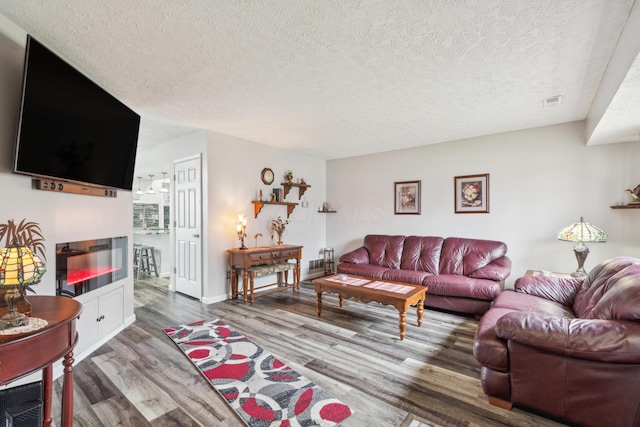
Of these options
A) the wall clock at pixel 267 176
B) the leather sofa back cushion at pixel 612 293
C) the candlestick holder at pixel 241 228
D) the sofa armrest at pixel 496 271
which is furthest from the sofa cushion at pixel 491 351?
the wall clock at pixel 267 176

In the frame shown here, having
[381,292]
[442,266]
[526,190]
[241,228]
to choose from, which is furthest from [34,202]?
[526,190]

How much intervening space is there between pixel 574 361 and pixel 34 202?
3636 millimetres

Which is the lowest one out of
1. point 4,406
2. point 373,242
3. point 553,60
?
point 4,406

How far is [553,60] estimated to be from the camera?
2270 mm

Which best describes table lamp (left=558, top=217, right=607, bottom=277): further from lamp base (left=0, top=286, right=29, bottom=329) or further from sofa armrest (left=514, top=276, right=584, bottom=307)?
lamp base (left=0, top=286, right=29, bottom=329)

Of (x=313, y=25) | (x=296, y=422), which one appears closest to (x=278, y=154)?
(x=313, y=25)

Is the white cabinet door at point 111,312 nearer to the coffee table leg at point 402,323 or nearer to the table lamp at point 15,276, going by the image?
the table lamp at point 15,276

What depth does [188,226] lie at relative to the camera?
4.50 m

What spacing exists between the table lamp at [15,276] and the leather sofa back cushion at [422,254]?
14.1ft

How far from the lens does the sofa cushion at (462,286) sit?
3541 mm

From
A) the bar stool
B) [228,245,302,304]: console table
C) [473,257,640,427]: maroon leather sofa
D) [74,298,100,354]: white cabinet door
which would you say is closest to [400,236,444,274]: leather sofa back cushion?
[228,245,302,304]: console table

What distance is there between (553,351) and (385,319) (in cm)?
201

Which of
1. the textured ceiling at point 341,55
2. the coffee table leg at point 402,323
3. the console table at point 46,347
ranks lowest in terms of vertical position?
the coffee table leg at point 402,323

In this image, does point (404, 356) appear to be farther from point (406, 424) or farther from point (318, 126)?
point (318, 126)
